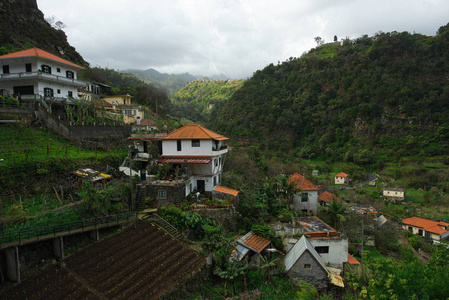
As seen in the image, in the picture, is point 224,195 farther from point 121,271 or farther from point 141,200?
point 121,271

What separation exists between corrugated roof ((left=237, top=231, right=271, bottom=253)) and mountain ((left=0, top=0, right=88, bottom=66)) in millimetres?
40497

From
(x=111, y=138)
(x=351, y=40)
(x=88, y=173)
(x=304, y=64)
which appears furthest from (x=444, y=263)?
(x=351, y=40)

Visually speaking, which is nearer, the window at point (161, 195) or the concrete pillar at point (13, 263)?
the concrete pillar at point (13, 263)

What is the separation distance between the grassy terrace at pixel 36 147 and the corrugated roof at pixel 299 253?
55.2 feet

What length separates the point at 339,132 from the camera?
2704 inches

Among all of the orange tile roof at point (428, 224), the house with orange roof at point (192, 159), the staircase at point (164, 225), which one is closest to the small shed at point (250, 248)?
the staircase at point (164, 225)

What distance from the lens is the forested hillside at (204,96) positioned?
9662 centimetres

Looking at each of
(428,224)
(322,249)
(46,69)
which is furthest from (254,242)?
(428,224)

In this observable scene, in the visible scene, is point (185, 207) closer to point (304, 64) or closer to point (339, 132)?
point (339, 132)

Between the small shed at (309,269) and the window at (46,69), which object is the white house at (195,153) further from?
the window at (46,69)

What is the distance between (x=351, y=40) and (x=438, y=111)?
44.9m

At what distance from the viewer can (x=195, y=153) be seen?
21859mm

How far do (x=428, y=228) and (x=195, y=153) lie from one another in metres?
37.4

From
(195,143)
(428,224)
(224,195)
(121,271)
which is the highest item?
(195,143)
